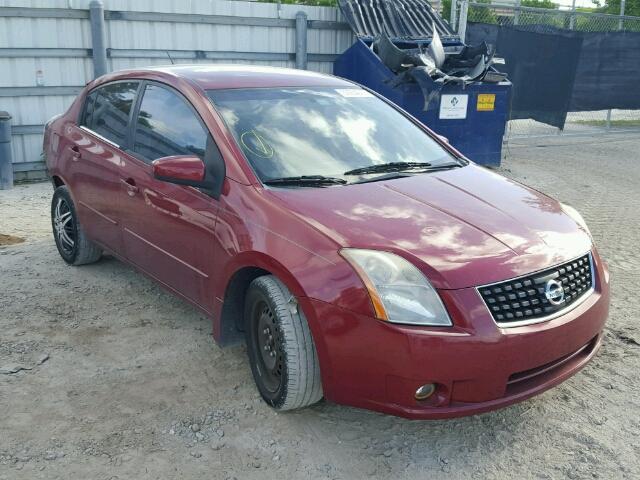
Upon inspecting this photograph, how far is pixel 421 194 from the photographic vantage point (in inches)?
133

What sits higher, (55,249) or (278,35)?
(278,35)

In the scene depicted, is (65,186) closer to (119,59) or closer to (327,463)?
(327,463)

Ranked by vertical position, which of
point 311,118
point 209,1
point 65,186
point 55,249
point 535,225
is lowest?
point 55,249

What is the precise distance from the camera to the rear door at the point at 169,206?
A: 11.5 feet

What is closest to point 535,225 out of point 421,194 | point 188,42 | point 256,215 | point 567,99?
point 421,194

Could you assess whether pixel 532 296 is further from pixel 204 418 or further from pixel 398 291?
pixel 204 418

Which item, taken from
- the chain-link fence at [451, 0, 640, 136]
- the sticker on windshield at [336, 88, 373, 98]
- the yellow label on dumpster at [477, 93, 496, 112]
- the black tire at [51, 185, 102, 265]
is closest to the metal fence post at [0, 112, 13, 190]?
the black tire at [51, 185, 102, 265]

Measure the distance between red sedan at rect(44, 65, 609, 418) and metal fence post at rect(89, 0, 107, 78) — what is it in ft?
14.1

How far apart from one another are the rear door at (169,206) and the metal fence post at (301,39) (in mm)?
5892

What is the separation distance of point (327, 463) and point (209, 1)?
771cm

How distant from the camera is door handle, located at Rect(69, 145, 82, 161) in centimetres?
480

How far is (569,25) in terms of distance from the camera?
565 inches

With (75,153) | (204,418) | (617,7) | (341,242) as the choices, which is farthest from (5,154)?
(617,7)

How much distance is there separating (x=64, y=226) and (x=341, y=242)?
3.24m
